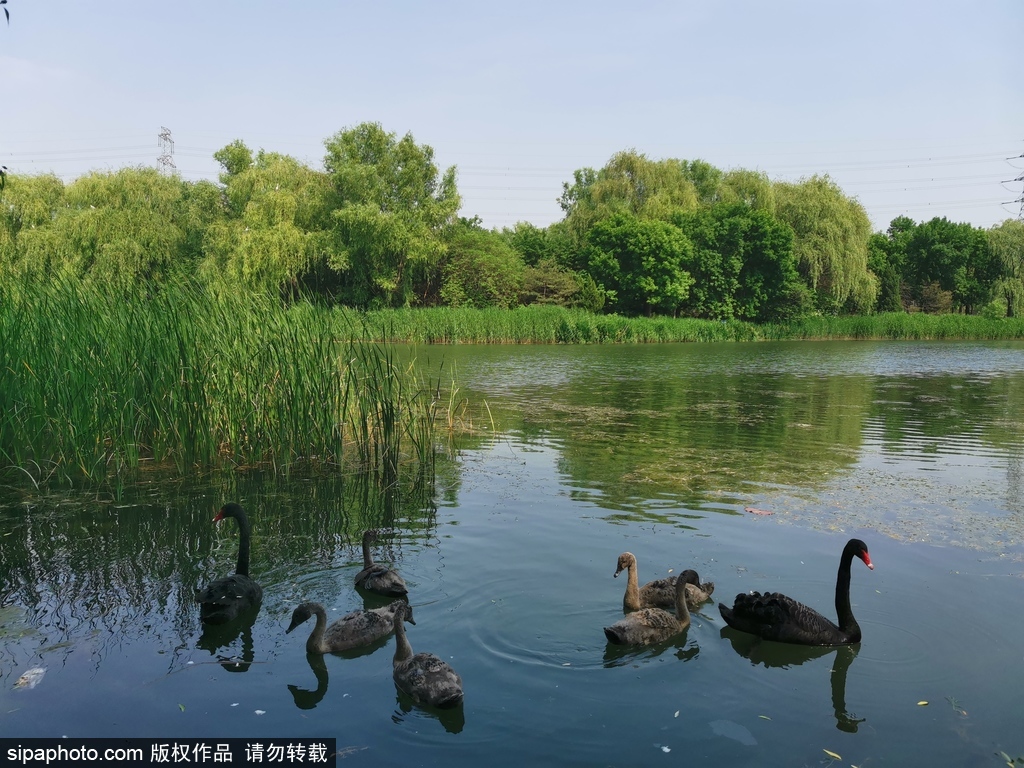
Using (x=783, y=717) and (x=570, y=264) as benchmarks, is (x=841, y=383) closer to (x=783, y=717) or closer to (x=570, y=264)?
(x=783, y=717)

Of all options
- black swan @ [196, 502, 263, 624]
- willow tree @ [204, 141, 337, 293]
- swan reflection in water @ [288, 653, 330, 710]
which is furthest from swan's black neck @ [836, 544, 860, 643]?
willow tree @ [204, 141, 337, 293]

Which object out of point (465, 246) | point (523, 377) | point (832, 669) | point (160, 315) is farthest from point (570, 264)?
point (832, 669)

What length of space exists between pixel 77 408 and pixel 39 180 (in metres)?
42.8

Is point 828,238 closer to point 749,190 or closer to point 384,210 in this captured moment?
point 749,190

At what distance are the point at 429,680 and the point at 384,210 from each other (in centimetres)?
4682

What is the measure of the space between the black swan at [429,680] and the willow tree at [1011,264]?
61.5 metres

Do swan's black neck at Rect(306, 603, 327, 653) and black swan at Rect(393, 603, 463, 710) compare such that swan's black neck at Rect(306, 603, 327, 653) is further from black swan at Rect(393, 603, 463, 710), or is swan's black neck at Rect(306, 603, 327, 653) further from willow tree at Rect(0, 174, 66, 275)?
willow tree at Rect(0, 174, 66, 275)

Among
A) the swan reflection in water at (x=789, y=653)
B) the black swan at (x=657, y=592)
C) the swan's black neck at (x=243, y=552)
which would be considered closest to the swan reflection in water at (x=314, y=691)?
the swan's black neck at (x=243, y=552)

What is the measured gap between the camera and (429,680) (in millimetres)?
4312

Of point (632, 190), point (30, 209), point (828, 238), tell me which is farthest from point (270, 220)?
point (828, 238)

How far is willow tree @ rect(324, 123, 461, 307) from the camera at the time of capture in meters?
45.8

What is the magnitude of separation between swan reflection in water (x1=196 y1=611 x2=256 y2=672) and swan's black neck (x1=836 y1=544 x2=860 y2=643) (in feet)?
12.0

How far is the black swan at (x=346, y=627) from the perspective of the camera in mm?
4991

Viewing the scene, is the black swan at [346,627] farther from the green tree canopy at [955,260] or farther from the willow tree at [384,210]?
the green tree canopy at [955,260]
